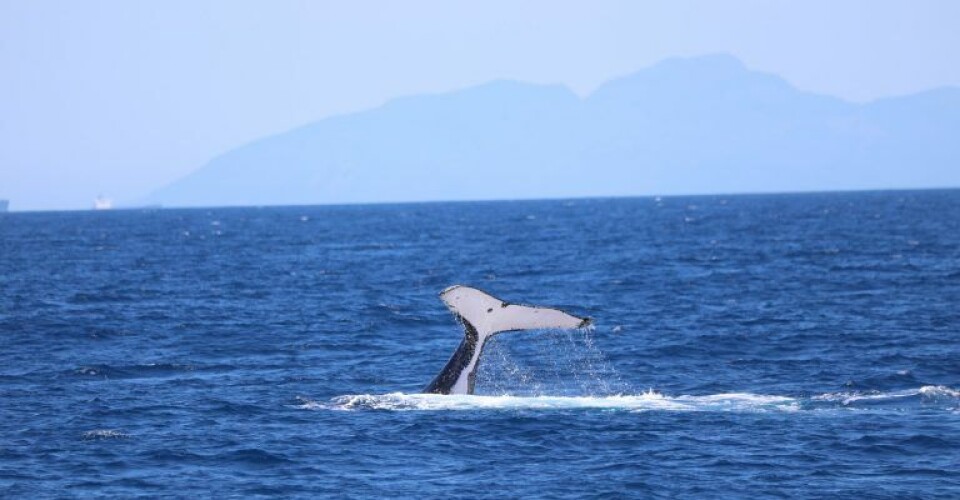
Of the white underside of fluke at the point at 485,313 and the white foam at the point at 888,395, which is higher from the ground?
the white underside of fluke at the point at 485,313

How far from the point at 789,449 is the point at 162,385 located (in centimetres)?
1454

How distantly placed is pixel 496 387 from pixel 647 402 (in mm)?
3863

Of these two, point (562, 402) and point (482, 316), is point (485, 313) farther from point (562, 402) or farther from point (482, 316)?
point (562, 402)

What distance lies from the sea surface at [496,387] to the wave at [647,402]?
0.34 feet

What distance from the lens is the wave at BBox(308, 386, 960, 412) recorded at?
26.3 meters

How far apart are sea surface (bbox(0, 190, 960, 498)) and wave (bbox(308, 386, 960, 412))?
0.10 m

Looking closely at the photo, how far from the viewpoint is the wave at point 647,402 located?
26.3 metres

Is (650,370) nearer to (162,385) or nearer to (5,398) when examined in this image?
(162,385)

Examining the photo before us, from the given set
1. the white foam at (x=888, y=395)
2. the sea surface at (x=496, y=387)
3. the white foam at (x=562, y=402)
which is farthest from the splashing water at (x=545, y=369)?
the white foam at (x=888, y=395)

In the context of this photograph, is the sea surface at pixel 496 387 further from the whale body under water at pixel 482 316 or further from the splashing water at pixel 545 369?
the whale body under water at pixel 482 316

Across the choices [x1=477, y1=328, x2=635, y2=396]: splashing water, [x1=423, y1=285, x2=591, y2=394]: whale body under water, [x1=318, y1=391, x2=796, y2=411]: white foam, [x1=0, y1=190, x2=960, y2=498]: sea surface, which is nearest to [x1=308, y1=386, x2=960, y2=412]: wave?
[x1=318, y1=391, x2=796, y2=411]: white foam

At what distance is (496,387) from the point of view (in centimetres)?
2955

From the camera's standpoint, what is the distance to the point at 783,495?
19.5 metres

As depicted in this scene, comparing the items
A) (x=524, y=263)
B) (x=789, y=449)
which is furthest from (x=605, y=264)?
(x=789, y=449)
